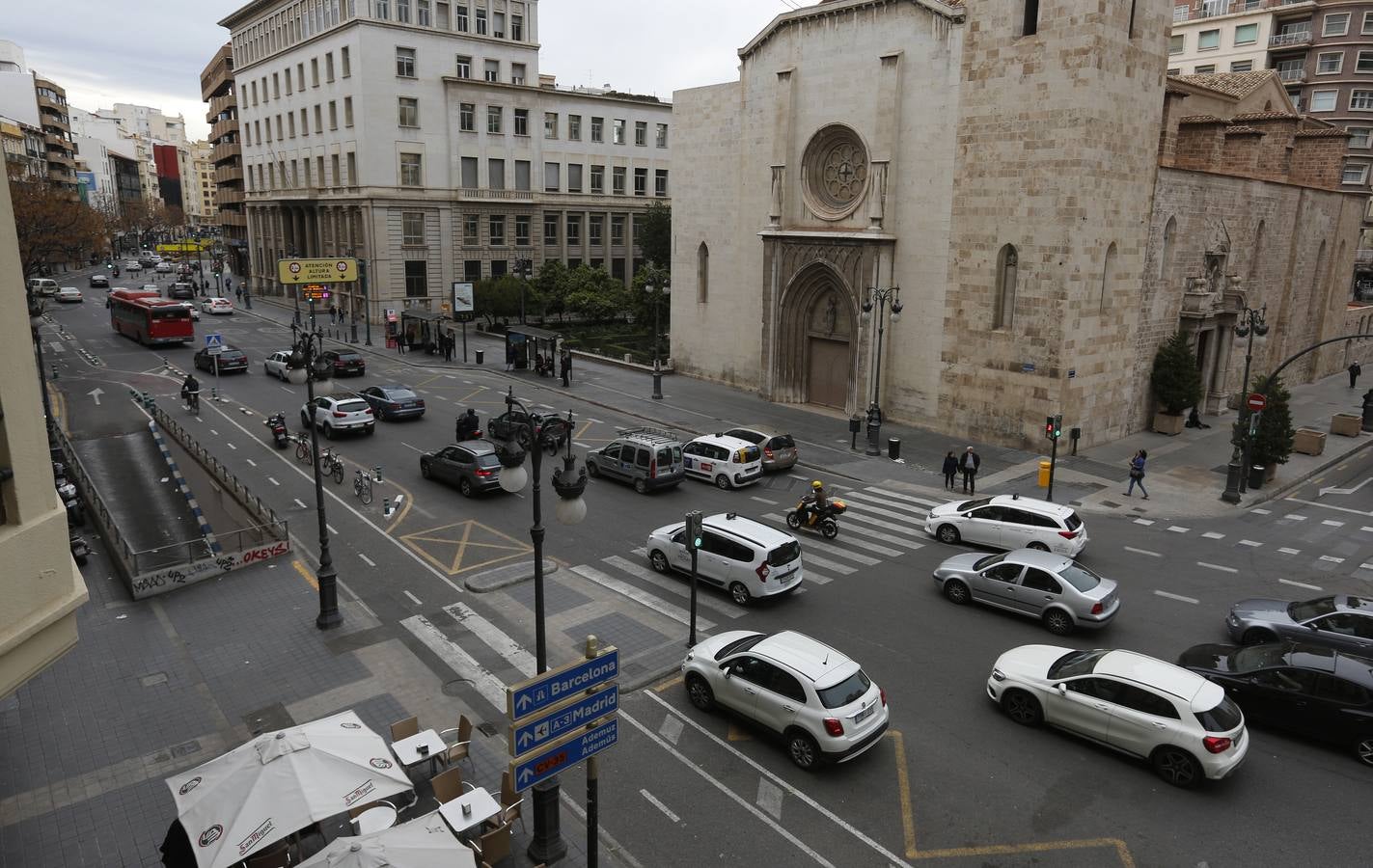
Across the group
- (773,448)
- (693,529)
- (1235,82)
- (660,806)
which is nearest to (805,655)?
(660,806)

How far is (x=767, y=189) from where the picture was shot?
3966 centimetres

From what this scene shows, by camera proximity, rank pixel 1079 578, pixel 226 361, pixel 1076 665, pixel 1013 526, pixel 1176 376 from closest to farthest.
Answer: pixel 1076 665 < pixel 1079 578 < pixel 1013 526 < pixel 1176 376 < pixel 226 361

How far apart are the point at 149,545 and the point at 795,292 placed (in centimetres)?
2677

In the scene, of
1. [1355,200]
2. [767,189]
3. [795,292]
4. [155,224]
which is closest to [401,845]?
[795,292]

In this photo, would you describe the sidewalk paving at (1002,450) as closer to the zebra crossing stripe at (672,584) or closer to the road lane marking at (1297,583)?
the road lane marking at (1297,583)

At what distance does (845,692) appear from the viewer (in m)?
12.6

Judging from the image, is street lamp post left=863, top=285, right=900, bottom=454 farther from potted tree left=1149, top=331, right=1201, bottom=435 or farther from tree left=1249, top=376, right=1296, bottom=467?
tree left=1249, top=376, right=1296, bottom=467

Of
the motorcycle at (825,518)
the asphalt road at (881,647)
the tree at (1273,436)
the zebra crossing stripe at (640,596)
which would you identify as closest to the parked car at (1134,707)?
the asphalt road at (881,647)

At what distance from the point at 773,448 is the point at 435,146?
47.4m

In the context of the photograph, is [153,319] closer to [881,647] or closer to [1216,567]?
[881,647]

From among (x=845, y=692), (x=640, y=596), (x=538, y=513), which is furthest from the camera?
(x=640, y=596)

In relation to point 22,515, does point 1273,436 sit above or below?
below

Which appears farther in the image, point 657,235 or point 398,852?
point 657,235

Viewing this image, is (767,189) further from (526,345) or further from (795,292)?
(526,345)
